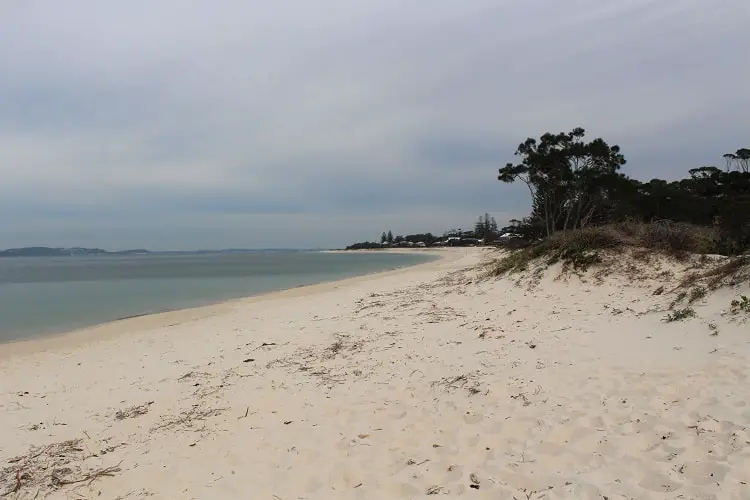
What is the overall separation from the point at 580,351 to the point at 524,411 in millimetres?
2013

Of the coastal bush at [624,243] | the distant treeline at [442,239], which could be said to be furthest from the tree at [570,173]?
the distant treeline at [442,239]

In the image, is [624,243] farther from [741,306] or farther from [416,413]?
[416,413]

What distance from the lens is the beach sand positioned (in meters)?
3.39

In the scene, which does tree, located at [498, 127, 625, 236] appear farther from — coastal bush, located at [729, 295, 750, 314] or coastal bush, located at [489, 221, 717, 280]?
coastal bush, located at [729, 295, 750, 314]

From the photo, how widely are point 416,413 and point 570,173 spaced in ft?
88.5

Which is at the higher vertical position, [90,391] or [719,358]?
[719,358]

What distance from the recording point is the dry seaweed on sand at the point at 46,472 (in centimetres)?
392

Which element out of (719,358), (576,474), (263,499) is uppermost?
(719,358)

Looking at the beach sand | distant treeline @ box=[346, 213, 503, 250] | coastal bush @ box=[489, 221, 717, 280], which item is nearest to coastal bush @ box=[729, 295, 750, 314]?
the beach sand

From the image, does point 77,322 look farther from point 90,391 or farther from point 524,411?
point 524,411

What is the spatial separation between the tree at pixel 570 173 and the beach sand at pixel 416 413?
2085 cm

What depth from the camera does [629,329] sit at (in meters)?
6.62

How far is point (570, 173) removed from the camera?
92.3 feet

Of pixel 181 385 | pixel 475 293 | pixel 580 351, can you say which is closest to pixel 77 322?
pixel 181 385
